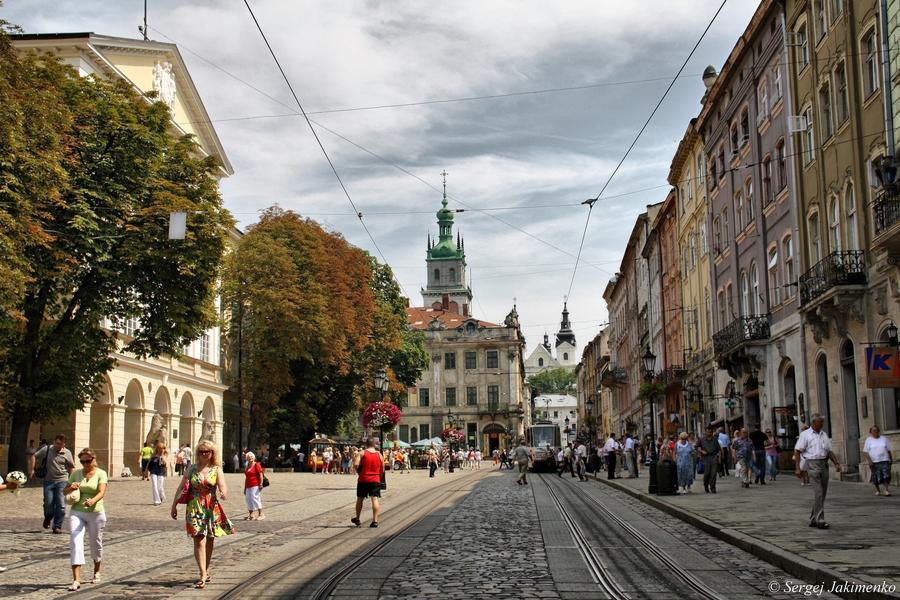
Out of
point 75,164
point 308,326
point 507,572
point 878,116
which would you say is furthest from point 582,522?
point 308,326

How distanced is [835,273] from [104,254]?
1930 centimetres

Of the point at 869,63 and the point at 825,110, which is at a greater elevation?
the point at 869,63

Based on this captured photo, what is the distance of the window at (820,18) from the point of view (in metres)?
27.7

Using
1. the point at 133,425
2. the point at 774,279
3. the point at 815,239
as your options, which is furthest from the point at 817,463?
the point at 133,425

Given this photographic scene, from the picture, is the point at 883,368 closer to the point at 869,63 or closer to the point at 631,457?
the point at 869,63

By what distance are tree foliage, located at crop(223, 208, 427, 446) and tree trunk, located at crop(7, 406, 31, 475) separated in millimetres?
16637

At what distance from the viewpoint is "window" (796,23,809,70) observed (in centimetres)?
2944

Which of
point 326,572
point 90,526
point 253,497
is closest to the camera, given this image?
point 90,526

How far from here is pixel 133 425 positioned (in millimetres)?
42312

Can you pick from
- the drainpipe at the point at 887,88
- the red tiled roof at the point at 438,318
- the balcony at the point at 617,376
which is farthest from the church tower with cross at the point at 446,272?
the drainpipe at the point at 887,88

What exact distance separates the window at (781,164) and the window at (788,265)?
1770 millimetres

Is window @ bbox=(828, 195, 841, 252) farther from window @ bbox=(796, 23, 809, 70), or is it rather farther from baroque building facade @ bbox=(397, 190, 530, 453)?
baroque building facade @ bbox=(397, 190, 530, 453)

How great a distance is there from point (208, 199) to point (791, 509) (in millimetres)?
19921

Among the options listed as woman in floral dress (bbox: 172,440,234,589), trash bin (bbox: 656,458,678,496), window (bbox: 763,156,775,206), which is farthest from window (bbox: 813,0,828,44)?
woman in floral dress (bbox: 172,440,234,589)
